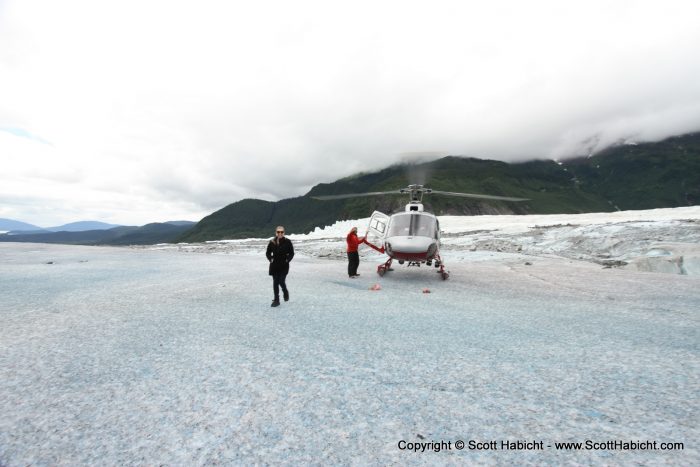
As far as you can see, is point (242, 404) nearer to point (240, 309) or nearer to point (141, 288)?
point (240, 309)

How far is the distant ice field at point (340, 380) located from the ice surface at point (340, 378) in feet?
0.08

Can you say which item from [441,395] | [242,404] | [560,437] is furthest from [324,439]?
[560,437]

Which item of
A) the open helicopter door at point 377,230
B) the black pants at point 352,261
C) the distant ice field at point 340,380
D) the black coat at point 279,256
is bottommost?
the distant ice field at point 340,380

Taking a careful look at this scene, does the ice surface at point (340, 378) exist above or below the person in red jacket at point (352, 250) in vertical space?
below

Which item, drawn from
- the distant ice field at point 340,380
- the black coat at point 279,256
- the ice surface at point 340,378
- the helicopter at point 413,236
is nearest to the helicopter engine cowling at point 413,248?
the helicopter at point 413,236

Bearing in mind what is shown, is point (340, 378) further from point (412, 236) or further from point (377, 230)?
point (377, 230)

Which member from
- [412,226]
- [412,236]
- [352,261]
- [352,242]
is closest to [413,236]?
[412,236]

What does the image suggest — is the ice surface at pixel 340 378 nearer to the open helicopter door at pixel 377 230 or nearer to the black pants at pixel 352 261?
the black pants at pixel 352 261

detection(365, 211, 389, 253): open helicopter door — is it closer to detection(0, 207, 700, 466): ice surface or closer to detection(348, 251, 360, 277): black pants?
detection(348, 251, 360, 277): black pants

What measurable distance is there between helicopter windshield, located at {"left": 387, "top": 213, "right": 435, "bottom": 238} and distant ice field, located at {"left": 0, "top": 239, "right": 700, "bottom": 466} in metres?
4.94

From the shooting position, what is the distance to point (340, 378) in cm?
468

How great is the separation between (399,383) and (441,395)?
Result: 57 cm

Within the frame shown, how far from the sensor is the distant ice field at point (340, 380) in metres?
3.27

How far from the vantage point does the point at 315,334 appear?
267 inches
